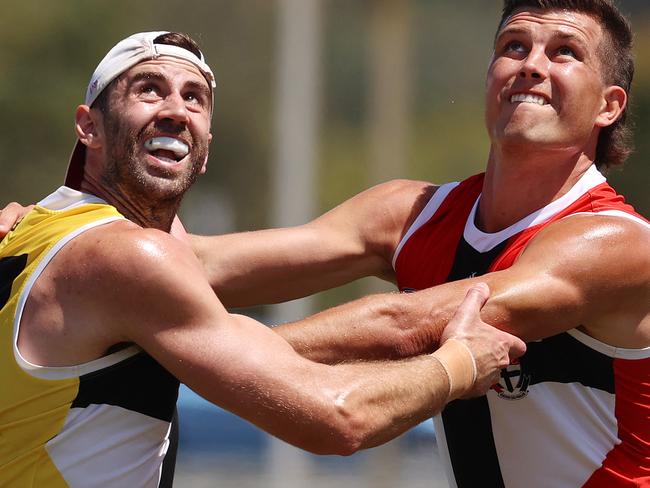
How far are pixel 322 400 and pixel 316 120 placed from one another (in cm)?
620

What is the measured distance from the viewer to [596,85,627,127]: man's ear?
15.0 feet

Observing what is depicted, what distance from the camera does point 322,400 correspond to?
11.6 feet

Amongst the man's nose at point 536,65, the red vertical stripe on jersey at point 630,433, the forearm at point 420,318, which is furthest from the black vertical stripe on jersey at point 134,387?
the man's nose at point 536,65

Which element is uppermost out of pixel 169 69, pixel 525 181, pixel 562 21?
pixel 562 21

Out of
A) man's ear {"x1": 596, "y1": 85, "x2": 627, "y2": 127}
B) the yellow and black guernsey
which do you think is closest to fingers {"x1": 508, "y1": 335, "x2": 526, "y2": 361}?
man's ear {"x1": 596, "y1": 85, "x2": 627, "y2": 127}

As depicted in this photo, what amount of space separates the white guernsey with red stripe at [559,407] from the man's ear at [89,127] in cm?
146

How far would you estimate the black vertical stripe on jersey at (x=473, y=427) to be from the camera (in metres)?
4.41

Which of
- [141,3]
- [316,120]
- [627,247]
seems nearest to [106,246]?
[627,247]

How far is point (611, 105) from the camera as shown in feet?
15.1

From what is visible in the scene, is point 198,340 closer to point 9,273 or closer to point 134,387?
point 134,387

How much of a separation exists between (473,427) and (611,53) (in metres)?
1.61

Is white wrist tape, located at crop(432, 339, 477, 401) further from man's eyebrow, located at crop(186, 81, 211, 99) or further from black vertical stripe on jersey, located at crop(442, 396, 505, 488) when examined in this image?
man's eyebrow, located at crop(186, 81, 211, 99)

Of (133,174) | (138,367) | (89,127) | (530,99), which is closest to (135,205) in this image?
(133,174)

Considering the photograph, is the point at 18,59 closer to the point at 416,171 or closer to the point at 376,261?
the point at 416,171
